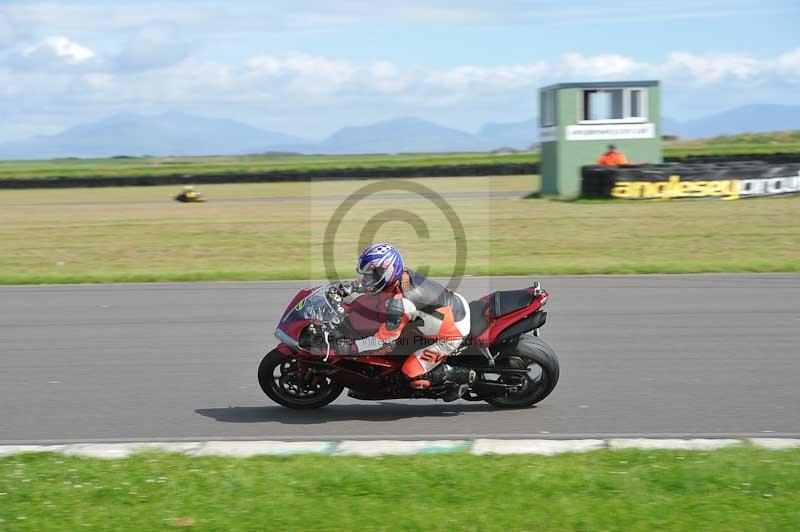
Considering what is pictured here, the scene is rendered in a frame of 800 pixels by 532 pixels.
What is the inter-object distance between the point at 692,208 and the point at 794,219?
2.86 metres

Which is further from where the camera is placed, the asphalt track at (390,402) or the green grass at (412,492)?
the asphalt track at (390,402)

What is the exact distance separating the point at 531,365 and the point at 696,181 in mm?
19232

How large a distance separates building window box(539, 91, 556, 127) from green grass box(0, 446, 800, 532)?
2435cm

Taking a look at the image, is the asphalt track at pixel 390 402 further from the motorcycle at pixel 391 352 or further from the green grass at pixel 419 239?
the green grass at pixel 419 239

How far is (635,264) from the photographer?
1627cm

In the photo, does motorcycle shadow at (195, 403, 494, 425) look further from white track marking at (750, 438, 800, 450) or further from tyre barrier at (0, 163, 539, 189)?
tyre barrier at (0, 163, 539, 189)

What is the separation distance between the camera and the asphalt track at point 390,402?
280 inches

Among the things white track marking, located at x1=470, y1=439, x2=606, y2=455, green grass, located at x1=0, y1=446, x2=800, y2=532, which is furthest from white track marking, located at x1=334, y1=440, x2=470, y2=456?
green grass, located at x1=0, y1=446, x2=800, y2=532

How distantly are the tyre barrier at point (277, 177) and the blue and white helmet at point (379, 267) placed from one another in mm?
40049

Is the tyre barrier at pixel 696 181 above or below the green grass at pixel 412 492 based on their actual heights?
above

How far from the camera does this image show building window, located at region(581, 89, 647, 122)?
96.3 ft

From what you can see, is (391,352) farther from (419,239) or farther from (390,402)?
(419,239)

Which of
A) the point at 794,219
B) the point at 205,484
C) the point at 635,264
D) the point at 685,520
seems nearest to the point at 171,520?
the point at 205,484

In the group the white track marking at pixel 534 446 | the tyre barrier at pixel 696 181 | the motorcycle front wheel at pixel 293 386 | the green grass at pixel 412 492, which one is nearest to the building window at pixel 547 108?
the tyre barrier at pixel 696 181
